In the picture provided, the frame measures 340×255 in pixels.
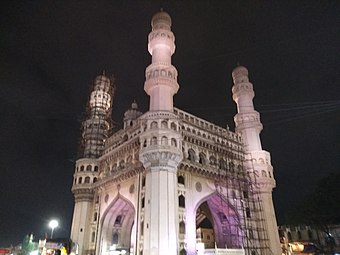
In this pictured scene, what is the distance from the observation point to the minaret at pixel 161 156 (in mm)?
29959

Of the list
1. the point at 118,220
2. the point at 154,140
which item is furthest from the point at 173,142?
the point at 118,220

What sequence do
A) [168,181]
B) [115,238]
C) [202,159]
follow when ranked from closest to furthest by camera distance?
[168,181] < [202,159] < [115,238]

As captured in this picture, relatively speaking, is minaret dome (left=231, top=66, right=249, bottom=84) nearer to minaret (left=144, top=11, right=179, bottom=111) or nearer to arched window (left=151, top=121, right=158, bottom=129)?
minaret (left=144, top=11, right=179, bottom=111)

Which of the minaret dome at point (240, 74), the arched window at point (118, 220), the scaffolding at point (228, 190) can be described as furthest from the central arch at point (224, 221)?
the minaret dome at point (240, 74)

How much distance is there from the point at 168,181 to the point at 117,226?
16393 mm

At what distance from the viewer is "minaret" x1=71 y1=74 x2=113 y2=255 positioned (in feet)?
142

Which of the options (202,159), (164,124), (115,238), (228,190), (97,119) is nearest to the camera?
(164,124)

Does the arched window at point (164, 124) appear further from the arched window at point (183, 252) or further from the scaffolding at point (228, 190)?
the arched window at point (183, 252)

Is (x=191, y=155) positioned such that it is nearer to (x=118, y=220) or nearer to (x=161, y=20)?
(x=118, y=220)

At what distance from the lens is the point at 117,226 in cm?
4341

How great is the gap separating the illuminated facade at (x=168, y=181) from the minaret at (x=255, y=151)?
0.53 feet

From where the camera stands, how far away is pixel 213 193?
3897 cm

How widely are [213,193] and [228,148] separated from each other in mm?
8651

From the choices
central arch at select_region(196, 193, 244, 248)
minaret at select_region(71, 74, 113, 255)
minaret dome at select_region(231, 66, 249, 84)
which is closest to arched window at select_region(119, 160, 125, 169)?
minaret at select_region(71, 74, 113, 255)
